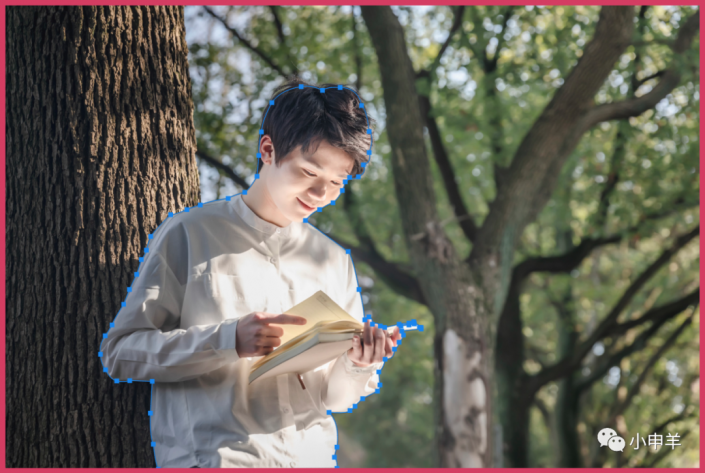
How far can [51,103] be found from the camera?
2.25m

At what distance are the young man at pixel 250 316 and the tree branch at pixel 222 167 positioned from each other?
4990mm

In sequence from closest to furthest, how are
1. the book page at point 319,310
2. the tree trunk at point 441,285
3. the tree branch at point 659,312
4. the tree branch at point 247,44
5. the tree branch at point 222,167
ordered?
the book page at point 319,310 → the tree trunk at point 441,285 → the tree branch at point 222,167 → the tree branch at point 247,44 → the tree branch at point 659,312

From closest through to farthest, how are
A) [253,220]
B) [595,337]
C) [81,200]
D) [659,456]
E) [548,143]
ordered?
1. [253,220]
2. [81,200]
3. [548,143]
4. [595,337]
5. [659,456]

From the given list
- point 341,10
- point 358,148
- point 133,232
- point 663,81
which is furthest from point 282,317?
point 341,10

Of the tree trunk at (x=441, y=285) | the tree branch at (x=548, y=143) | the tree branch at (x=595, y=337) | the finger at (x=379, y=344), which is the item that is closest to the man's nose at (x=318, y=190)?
the finger at (x=379, y=344)

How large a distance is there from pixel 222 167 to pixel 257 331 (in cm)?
544

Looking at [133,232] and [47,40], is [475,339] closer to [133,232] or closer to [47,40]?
[133,232]

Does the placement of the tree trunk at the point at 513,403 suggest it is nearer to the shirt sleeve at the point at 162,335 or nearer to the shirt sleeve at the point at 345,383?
the shirt sleeve at the point at 345,383

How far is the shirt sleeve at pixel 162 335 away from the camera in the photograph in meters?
1.56

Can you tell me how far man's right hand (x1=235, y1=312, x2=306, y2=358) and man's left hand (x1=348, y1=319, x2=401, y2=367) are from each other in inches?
7.0

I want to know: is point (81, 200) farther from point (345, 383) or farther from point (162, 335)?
point (345, 383)

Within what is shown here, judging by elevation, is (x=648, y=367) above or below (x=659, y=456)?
above

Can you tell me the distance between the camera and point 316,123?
1731 mm

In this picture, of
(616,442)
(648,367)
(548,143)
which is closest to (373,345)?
(548,143)
